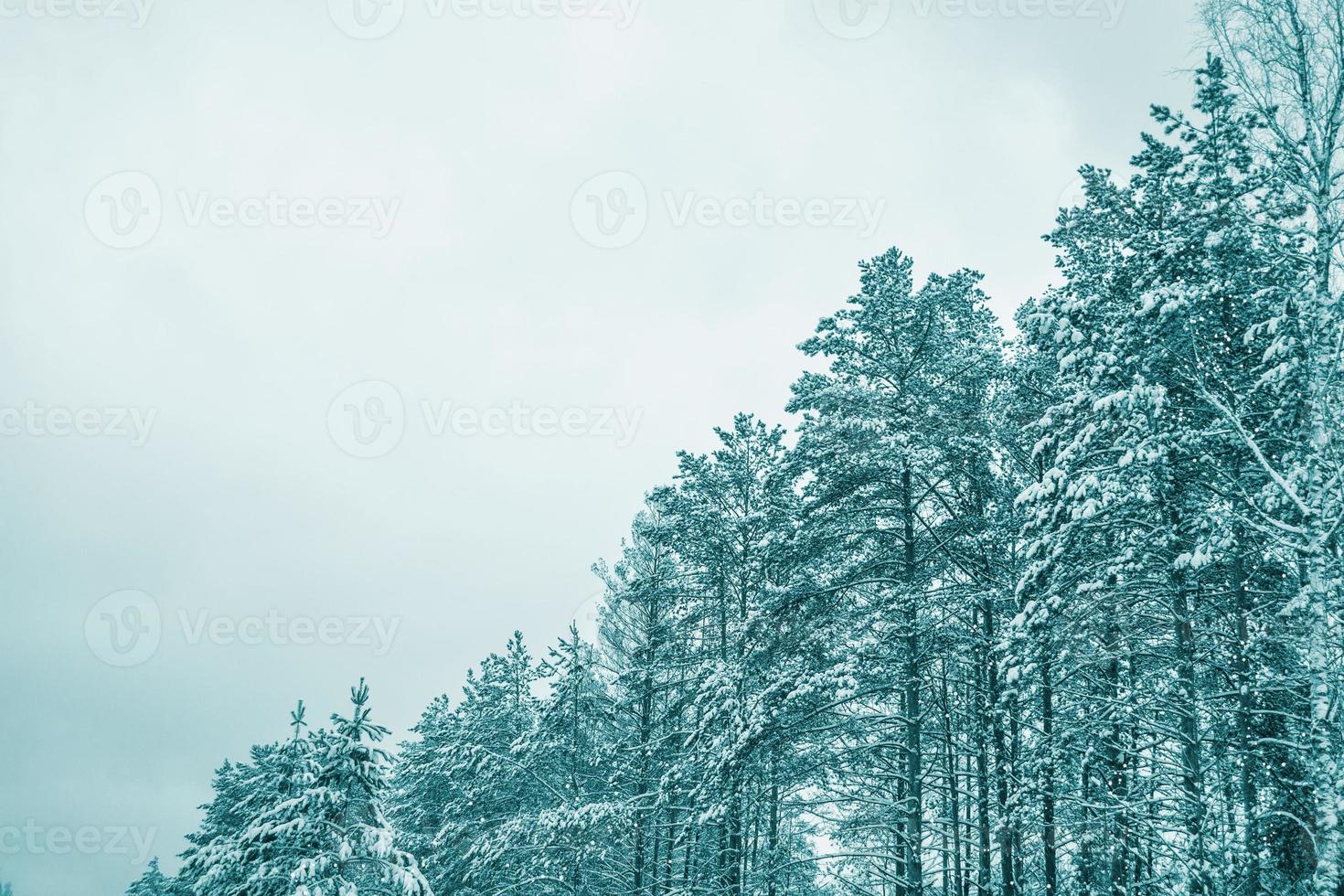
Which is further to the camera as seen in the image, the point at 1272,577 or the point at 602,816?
the point at 602,816

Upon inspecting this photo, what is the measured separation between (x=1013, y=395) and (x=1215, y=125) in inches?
212

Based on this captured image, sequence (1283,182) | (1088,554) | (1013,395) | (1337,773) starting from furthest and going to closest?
1. (1013,395)
2. (1088,554)
3. (1283,182)
4. (1337,773)

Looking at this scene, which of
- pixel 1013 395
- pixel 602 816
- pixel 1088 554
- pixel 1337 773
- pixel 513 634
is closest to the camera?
pixel 1337 773

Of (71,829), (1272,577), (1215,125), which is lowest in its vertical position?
(71,829)

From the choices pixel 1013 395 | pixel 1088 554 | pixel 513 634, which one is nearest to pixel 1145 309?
pixel 1088 554

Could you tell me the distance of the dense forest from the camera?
9.38 meters

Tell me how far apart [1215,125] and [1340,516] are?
561cm

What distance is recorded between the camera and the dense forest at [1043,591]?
9383mm

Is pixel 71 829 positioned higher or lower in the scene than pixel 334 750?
lower

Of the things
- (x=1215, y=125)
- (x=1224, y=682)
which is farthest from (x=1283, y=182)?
(x=1224, y=682)

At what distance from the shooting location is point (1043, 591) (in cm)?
1174

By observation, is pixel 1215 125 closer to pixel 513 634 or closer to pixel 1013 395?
pixel 1013 395

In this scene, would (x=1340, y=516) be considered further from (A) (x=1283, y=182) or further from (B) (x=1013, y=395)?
(B) (x=1013, y=395)

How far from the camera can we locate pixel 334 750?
12188mm
